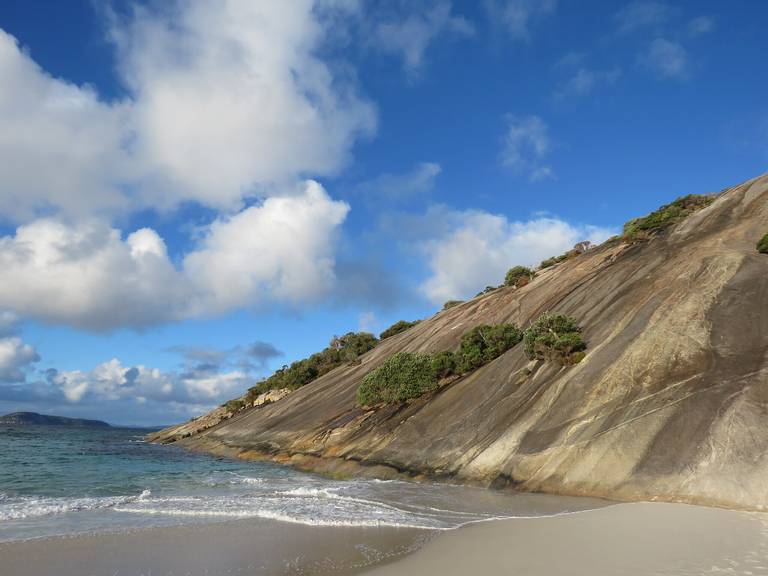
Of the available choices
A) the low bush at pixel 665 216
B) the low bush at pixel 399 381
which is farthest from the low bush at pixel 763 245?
the low bush at pixel 399 381

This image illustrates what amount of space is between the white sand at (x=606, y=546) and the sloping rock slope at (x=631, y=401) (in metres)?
3.41

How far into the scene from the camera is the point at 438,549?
11.6 m

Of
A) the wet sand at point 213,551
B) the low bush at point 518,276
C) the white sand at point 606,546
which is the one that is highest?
the low bush at point 518,276

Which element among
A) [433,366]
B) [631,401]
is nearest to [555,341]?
[631,401]

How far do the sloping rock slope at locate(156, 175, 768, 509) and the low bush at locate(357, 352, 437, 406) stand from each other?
1226 mm

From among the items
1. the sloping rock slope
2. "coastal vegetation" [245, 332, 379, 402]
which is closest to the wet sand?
the sloping rock slope

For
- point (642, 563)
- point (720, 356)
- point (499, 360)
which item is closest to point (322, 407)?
point (499, 360)

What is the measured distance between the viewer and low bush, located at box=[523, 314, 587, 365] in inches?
1091

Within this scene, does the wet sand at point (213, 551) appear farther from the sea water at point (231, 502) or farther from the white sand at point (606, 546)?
the white sand at point (606, 546)

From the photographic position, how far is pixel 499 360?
3428 cm

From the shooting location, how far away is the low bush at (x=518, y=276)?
51531 mm

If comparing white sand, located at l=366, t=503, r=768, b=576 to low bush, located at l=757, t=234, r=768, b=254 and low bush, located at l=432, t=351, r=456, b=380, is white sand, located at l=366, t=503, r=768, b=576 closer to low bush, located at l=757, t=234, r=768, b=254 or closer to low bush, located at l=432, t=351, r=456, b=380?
low bush, located at l=757, t=234, r=768, b=254

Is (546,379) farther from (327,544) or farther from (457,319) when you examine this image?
(457,319)

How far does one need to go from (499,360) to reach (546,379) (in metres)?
7.15
